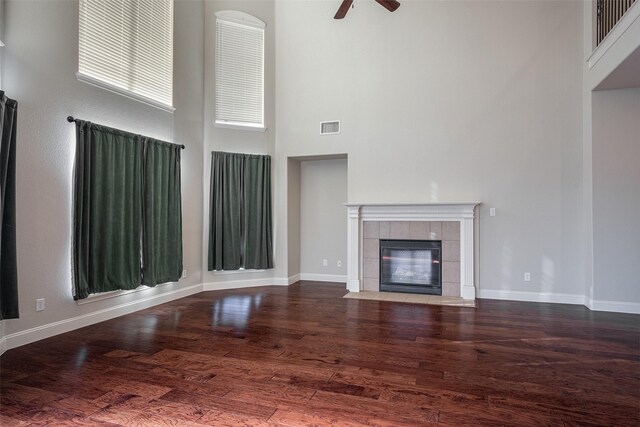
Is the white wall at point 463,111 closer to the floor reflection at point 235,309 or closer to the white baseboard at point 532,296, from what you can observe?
the white baseboard at point 532,296

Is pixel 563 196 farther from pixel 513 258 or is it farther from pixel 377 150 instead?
pixel 377 150

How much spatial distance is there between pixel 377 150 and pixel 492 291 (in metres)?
2.71

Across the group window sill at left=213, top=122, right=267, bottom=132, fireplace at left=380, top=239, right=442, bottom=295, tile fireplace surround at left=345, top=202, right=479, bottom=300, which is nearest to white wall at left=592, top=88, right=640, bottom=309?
tile fireplace surround at left=345, top=202, right=479, bottom=300

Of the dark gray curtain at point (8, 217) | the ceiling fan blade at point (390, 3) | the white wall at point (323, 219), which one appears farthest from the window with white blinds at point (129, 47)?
the ceiling fan blade at point (390, 3)

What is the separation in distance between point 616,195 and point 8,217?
21.5 feet

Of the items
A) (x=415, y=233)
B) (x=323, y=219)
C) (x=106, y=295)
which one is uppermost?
(x=323, y=219)

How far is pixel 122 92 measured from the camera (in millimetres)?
4293

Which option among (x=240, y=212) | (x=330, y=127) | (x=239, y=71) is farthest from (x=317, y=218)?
(x=239, y=71)

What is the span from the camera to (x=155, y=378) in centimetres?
262

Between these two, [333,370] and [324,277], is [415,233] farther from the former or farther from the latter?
[333,370]

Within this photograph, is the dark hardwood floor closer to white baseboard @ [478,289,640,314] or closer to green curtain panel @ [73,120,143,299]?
white baseboard @ [478,289,640,314]

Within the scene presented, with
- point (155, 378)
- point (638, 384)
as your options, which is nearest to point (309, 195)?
point (155, 378)

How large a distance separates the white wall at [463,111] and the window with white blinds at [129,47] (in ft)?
6.21

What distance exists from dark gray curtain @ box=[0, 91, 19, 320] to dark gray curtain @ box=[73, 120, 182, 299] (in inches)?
24.3
